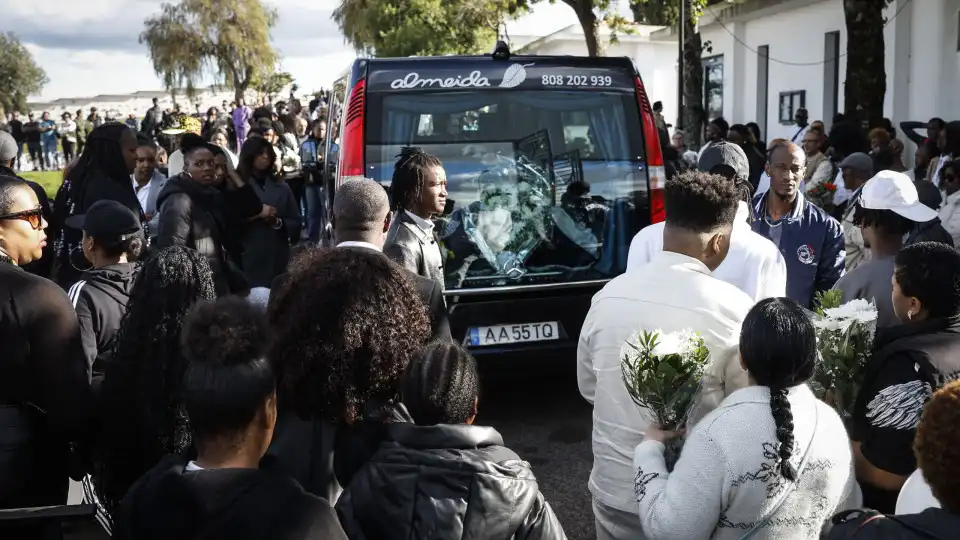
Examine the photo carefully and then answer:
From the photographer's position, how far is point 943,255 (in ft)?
9.24

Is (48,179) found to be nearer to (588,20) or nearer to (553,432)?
(588,20)

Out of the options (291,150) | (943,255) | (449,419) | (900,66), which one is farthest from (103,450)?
(900,66)

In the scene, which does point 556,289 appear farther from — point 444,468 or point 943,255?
point 444,468

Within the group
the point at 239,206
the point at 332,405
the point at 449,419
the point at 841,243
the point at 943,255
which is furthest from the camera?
the point at 239,206

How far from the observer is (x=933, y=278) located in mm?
2779

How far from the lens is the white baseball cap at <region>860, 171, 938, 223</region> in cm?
401

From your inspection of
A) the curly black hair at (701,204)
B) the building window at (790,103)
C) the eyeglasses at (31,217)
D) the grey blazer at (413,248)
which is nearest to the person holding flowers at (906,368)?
the curly black hair at (701,204)

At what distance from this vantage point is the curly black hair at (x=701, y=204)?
2957 mm

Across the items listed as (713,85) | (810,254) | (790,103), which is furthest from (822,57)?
(810,254)

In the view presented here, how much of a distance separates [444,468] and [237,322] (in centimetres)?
65

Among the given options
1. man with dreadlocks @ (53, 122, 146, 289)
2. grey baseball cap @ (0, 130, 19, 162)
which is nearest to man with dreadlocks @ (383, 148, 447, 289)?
man with dreadlocks @ (53, 122, 146, 289)

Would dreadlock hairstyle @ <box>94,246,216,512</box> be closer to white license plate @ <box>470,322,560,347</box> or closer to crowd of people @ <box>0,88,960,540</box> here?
crowd of people @ <box>0,88,960,540</box>

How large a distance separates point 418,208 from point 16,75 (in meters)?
57.2

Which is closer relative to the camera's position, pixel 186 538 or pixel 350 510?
pixel 186 538
